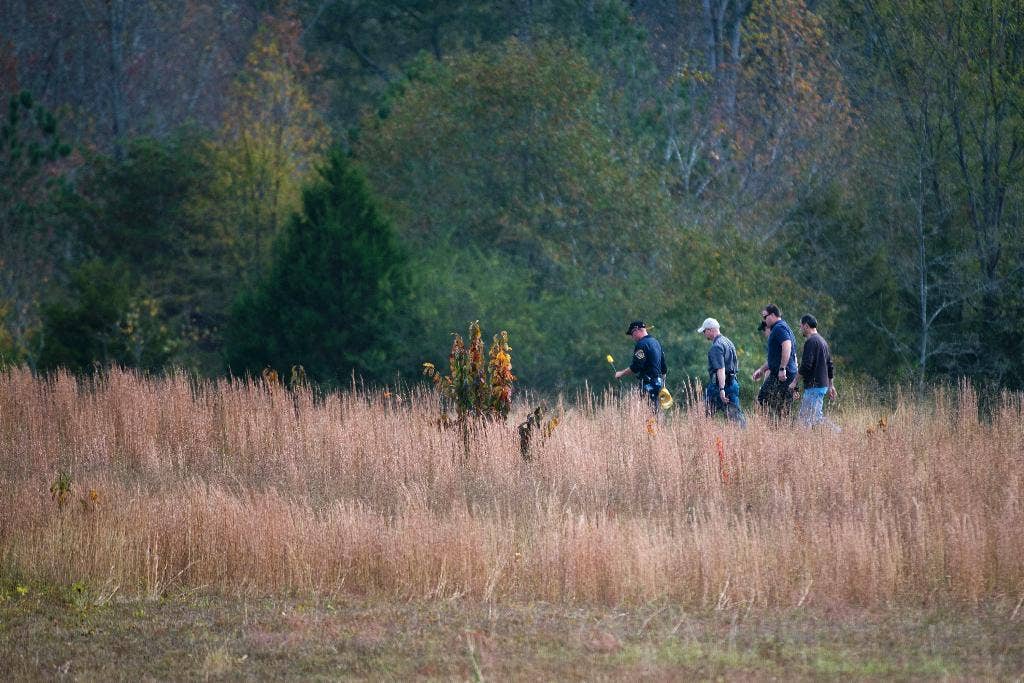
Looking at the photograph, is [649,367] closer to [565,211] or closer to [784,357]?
[784,357]

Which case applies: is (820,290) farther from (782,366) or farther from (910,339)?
(782,366)

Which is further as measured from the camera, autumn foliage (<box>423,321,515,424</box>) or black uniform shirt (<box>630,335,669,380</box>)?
black uniform shirt (<box>630,335,669,380</box>)

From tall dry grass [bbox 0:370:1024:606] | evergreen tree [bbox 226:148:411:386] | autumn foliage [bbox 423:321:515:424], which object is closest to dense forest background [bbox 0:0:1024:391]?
evergreen tree [bbox 226:148:411:386]

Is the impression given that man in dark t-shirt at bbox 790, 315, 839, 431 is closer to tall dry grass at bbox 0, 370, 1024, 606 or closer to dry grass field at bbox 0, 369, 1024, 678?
tall dry grass at bbox 0, 370, 1024, 606

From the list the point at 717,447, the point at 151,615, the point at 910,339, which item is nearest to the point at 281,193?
the point at 910,339

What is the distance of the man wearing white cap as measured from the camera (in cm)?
1458

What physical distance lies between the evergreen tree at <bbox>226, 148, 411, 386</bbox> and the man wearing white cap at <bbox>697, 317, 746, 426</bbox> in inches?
378

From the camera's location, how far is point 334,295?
23719mm

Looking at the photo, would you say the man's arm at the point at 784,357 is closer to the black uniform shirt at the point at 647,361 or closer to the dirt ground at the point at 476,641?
the black uniform shirt at the point at 647,361

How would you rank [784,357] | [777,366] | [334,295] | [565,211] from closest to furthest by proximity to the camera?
[784,357]
[777,366]
[334,295]
[565,211]

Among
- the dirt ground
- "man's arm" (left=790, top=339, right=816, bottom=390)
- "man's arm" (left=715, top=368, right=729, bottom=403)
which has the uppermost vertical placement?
"man's arm" (left=790, top=339, right=816, bottom=390)

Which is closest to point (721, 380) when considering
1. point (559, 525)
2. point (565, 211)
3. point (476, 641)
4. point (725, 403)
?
point (725, 403)

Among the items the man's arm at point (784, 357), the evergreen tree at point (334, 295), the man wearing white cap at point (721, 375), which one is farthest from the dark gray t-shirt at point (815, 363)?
the evergreen tree at point (334, 295)

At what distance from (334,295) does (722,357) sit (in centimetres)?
1058
